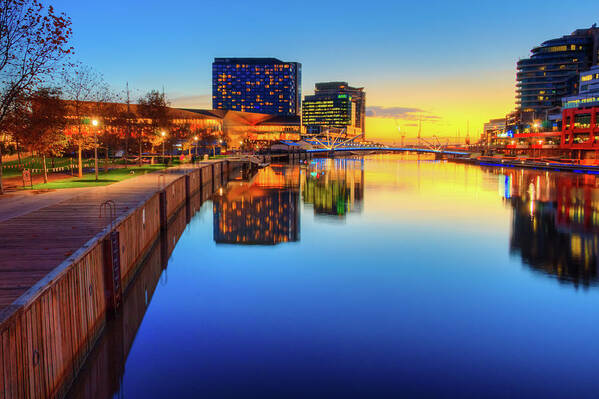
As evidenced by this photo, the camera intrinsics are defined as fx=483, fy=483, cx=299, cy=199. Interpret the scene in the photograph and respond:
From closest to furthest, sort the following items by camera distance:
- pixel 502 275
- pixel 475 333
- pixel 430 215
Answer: pixel 475 333, pixel 502 275, pixel 430 215

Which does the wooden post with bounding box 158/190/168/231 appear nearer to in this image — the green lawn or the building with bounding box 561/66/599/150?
the green lawn

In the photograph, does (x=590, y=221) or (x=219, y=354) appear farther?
(x=590, y=221)

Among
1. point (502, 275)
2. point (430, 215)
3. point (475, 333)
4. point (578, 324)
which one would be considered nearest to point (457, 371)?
point (475, 333)

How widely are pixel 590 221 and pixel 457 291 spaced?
2239 cm

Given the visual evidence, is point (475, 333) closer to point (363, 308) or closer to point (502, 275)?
point (363, 308)

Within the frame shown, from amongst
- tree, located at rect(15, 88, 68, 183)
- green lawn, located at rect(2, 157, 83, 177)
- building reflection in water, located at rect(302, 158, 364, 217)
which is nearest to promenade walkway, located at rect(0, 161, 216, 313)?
tree, located at rect(15, 88, 68, 183)

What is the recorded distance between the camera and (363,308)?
54.9 ft

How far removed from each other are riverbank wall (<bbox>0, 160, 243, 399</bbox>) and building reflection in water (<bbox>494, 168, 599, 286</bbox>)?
17948 millimetres

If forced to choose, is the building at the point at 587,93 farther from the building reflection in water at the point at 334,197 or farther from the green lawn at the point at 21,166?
the green lawn at the point at 21,166

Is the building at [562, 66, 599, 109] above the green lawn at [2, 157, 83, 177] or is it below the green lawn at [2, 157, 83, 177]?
above

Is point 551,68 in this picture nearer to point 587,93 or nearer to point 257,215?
point 587,93

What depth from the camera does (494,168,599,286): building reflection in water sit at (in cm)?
2286

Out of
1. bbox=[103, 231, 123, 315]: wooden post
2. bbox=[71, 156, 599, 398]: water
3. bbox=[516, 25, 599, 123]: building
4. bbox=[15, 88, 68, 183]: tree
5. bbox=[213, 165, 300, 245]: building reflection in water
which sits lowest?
bbox=[71, 156, 599, 398]: water

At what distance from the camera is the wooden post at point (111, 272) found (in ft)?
42.7
